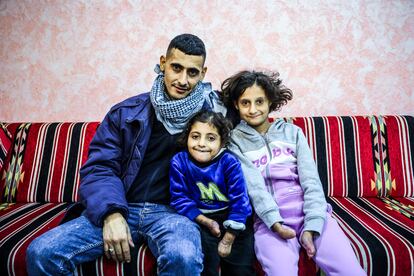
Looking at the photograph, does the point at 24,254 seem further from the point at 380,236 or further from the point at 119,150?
the point at 380,236

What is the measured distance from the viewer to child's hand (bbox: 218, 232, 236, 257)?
1216 millimetres

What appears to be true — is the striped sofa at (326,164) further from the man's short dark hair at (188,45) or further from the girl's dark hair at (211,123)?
the man's short dark hair at (188,45)

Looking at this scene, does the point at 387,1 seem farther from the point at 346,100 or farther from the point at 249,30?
the point at 249,30

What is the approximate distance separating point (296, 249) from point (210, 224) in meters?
0.38

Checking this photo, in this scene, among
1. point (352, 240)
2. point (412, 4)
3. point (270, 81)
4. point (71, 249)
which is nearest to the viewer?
point (71, 249)

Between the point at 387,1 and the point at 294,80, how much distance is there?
0.87 meters

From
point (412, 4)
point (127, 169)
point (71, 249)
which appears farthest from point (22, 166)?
point (412, 4)

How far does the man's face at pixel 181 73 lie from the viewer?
1.45 m

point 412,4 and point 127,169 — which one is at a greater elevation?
point 412,4

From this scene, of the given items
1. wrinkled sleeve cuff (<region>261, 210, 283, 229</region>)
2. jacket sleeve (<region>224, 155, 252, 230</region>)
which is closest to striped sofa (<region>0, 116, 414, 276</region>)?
wrinkled sleeve cuff (<region>261, 210, 283, 229</region>)

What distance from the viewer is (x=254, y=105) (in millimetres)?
1514

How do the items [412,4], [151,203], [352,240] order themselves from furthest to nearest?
[412,4] < [151,203] < [352,240]

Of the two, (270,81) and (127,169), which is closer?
(127,169)

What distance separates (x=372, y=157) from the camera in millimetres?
1866
